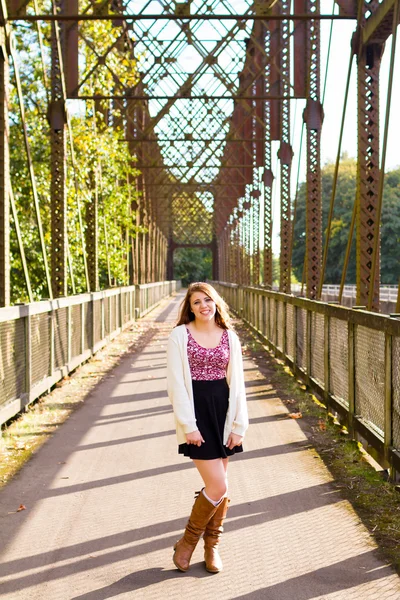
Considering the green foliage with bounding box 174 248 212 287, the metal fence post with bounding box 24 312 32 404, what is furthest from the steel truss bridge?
the green foliage with bounding box 174 248 212 287

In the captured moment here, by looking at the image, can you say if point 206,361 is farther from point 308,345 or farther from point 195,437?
point 308,345

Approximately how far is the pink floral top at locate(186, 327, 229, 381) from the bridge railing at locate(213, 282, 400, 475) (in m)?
1.90

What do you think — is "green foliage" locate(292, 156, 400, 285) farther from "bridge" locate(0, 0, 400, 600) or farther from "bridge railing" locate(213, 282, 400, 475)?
"bridge railing" locate(213, 282, 400, 475)

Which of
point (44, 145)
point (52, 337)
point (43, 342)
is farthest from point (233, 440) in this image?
point (44, 145)

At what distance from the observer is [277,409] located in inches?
413

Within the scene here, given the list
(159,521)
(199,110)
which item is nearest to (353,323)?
(159,521)

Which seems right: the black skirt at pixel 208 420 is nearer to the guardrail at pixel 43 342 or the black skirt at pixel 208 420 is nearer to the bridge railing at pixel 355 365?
the bridge railing at pixel 355 365

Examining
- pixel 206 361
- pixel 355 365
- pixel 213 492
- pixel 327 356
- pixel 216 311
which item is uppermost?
pixel 216 311

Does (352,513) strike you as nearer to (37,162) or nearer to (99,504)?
(99,504)

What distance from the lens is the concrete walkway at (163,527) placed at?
4.46 m

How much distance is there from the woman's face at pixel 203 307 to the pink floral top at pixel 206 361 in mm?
120

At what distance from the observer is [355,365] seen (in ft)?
26.3

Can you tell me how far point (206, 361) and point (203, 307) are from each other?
0.27 meters

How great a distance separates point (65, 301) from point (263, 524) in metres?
8.10
